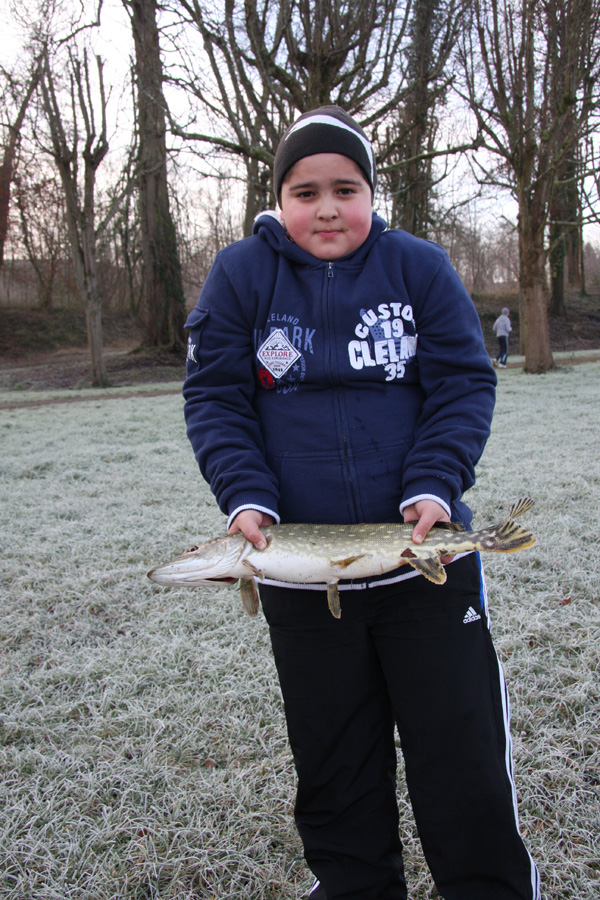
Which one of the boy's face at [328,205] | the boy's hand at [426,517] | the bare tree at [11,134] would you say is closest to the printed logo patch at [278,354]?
the boy's face at [328,205]

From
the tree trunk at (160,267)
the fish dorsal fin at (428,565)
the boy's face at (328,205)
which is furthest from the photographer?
the tree trunk at (160,267)

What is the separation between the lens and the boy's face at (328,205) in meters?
1.69

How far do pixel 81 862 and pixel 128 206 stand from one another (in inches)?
1188

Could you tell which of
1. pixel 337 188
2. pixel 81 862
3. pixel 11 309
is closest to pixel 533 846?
pixel 81 862

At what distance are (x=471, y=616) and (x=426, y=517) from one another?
316mm

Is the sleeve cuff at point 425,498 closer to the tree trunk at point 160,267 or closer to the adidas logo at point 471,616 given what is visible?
the adidas logo at point 471,616

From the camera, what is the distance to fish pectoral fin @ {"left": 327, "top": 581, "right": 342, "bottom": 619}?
150cm

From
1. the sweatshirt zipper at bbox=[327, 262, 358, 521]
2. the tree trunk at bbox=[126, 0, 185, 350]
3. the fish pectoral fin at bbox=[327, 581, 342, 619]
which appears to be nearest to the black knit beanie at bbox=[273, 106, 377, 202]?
the sweatshirt zipper at bbox=[327, 262, 358, 521]

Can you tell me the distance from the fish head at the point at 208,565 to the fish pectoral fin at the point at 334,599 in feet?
0.81

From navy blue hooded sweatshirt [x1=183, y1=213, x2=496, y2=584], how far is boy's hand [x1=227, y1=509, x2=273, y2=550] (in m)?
0.02

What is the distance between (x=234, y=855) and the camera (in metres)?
1.97

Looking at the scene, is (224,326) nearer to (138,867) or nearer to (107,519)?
(138,867)

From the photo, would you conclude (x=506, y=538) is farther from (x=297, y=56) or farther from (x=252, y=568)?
(x=297, y=56)

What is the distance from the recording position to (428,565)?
59.0 inches
